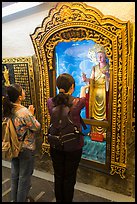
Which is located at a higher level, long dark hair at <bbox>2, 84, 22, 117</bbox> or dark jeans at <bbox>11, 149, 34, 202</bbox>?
long dark hair at <bbox>2, 84, 22, 117</bbox>

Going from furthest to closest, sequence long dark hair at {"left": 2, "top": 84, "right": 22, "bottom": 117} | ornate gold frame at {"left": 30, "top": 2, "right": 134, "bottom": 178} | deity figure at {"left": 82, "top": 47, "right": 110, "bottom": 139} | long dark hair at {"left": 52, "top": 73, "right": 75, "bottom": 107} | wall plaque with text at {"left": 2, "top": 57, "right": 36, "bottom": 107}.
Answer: wall plaque with text at {"left": 2, "top": 57, "right": 36, "bottom": 107} → deity figure at {"left": 82, "top": 47, "right": 110, "bottom": 139} → ornate gold frame at {"left": 30, "top": 2, "right": 134, "bottom": 178} → long dark hair at {"left": 2, "top": 84, "right": 22, "bottom": 117} → long dark hair at {"left": 52, "top": 73, "right": 75, "bottom": 107}

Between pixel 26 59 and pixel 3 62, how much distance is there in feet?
1.34

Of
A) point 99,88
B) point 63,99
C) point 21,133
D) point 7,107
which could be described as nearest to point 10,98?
point 7,107

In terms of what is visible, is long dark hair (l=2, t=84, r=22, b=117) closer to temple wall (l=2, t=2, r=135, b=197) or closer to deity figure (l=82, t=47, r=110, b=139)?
deity figure (l=82, t=47, r=110, b=139)

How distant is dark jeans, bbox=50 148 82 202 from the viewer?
167cm

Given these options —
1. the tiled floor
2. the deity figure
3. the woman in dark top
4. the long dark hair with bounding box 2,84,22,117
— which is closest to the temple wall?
the tiled floor

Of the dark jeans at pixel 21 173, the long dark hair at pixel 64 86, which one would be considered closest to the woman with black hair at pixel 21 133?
the dark jeans at pixel 21 173

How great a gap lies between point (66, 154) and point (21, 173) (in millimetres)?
483

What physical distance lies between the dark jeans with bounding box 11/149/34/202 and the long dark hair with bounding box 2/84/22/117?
1.21ft

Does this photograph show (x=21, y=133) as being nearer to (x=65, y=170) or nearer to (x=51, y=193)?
(x=65, y=170)

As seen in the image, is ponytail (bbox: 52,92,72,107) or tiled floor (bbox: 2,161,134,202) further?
tiled floor (bbox: 2,161,134,202)

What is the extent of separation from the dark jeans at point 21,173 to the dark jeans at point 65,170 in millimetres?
241

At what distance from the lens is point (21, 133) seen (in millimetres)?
1774

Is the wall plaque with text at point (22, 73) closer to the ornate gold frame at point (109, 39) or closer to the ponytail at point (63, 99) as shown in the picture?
the ornate gold frame at point (109, 39)
